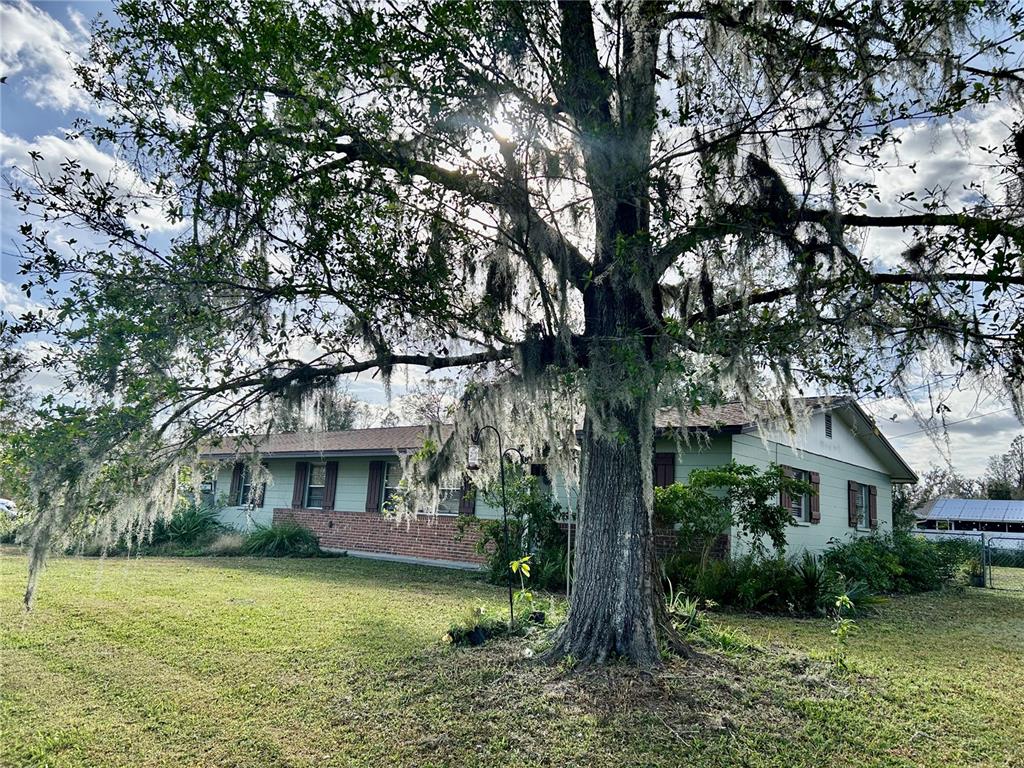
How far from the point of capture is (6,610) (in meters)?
7.56

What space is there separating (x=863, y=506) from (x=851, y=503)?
4.51ft

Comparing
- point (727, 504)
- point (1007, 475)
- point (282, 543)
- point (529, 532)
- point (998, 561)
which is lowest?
point (998, 561)

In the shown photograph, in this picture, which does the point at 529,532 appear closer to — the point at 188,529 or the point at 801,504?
the point at 801,504

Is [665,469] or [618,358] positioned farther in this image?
[665,469]

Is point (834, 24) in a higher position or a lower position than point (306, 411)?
higher

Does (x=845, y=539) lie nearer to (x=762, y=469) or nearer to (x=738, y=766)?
(x=762, y=469)

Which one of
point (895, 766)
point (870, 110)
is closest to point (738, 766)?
point (895, 766)

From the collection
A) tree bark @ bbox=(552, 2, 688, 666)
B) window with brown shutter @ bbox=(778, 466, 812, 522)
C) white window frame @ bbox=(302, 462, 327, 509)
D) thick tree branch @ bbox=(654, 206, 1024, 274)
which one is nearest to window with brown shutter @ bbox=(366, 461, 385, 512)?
white window frame @ bbox=(302, 462, 327, 509)

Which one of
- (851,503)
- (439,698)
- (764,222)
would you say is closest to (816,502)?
(851,503)

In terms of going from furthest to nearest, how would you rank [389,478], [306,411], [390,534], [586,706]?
1. [389,478]
2. [390,534]
3. [306,411]
4. [586,706]

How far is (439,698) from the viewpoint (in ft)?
16.0

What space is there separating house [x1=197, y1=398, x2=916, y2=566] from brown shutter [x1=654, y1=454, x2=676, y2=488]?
0.06ft

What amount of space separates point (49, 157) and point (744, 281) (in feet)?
16.9

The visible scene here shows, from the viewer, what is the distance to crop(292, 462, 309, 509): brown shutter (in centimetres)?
1753
